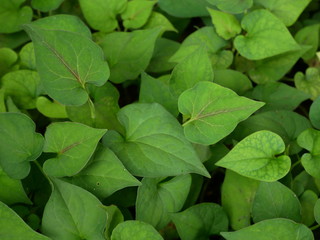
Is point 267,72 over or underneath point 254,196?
over

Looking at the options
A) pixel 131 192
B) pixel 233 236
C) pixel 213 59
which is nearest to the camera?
pixel 233 236

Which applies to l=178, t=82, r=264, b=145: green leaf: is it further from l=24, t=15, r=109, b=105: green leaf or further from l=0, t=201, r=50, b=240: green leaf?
l=0, t=201, r=50, b=240: green leaf

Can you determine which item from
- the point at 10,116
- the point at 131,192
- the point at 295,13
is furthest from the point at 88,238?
the point at 295,13

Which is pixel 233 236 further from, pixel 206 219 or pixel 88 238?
pixel 88 238

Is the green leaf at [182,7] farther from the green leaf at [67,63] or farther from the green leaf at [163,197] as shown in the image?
the green leaf at [163,197]

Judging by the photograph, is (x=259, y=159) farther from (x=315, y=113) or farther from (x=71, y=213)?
(x=71, y=213)

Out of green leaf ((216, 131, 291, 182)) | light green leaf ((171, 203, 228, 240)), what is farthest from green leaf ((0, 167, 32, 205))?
green leaf ((216, 131, 291, 182))
